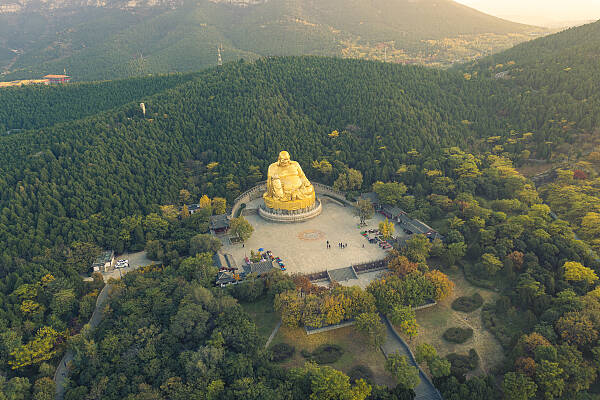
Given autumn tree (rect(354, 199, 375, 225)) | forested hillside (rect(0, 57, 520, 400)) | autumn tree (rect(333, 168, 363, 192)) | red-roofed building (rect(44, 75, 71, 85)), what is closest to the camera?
forested hillside (rect(0, 57, 520, 400))

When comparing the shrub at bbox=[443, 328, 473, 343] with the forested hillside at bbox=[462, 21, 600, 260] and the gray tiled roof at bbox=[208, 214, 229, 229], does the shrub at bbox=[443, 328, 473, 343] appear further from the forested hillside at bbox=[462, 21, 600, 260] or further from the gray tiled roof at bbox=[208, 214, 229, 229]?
the gray tiled roof at bbox=[208, 214, 229, 229]

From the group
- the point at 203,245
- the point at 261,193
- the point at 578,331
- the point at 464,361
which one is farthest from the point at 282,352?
the point at 261,193

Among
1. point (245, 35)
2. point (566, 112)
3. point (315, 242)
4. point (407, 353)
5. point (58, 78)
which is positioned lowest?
point (58, 78)

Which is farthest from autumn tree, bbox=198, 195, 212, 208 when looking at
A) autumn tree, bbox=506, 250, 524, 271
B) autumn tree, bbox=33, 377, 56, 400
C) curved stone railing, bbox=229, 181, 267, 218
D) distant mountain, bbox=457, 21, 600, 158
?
distant mountain, bbox=457, 21, 600, 158

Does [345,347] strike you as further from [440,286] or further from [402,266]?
[440,286]

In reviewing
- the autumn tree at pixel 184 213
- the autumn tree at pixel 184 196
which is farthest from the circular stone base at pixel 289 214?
the autumn tree at pixel 184 196

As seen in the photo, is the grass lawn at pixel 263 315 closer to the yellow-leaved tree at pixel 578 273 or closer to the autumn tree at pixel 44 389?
the autumn tree at pixel 44 389
